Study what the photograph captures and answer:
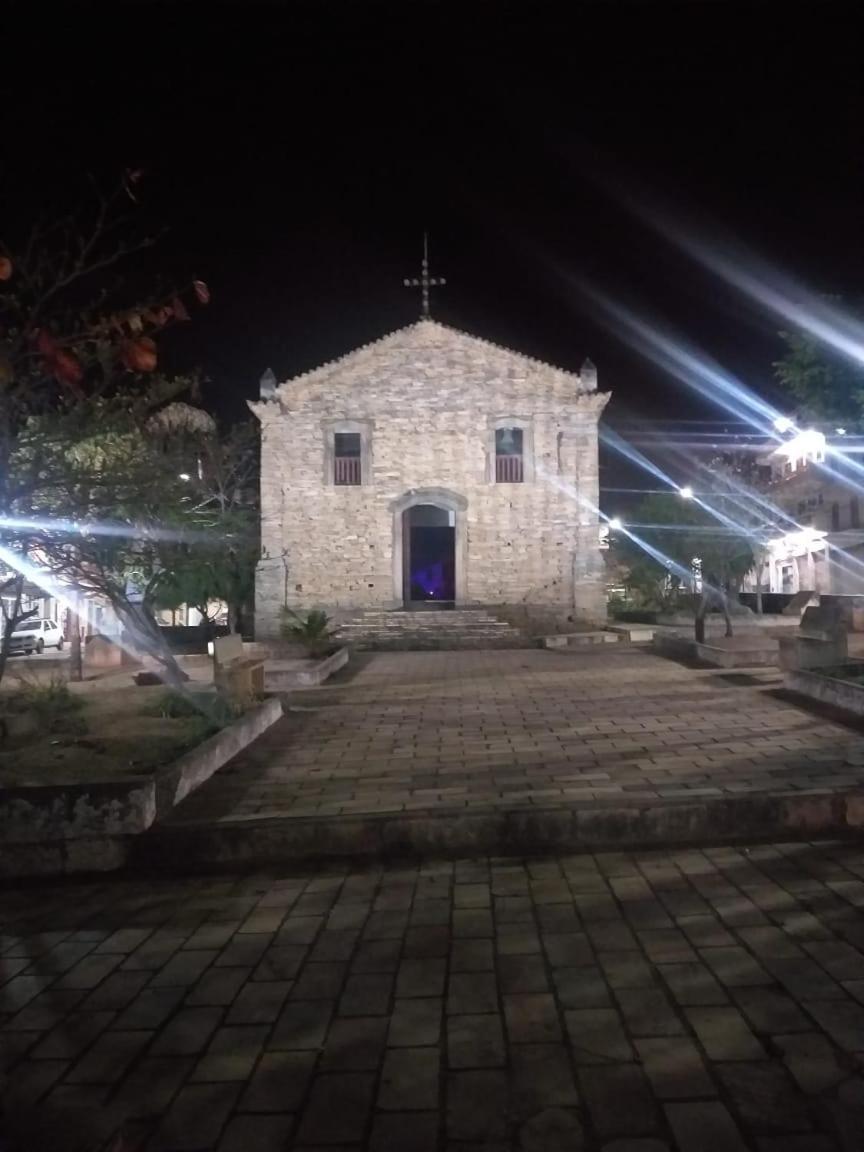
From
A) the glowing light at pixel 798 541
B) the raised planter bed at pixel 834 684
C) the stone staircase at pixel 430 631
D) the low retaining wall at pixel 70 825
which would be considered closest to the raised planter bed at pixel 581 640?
the stone staircase at pixel 430 631

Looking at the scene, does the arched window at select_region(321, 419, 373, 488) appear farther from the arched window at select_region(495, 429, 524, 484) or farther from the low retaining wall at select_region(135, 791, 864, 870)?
the low retaining wall at select_region(135, 791, 864, 870)

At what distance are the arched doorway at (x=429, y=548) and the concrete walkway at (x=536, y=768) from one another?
626 inches

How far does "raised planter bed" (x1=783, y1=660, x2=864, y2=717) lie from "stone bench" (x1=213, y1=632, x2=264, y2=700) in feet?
22.4

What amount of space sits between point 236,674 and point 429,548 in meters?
21.4

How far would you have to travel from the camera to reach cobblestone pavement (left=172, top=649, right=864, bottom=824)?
6.32m

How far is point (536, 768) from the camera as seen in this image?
7.29 m

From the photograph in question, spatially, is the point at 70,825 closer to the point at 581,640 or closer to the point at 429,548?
the point at 581,640

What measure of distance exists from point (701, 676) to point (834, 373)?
512 cm

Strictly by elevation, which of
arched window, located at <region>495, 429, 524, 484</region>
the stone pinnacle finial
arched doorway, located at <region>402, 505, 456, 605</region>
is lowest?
arched doorway, located at <region>402, 505, 456, 605</region>

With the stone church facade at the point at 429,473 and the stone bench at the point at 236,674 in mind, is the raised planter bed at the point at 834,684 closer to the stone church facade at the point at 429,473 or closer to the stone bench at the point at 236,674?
the stone bench at the point at 236,674

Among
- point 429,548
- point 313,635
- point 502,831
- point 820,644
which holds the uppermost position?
point 429,548

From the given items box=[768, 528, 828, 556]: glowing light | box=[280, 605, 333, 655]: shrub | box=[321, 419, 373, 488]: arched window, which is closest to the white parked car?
box=[280, 605, 333, 655]: shrub

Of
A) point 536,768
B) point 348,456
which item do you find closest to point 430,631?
point 348,456

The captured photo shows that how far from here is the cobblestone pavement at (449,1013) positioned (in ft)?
8.96
